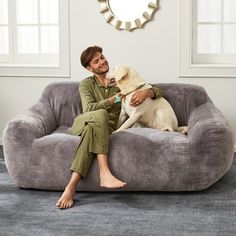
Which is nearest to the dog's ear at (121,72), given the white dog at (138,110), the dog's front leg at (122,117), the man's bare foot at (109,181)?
the white dog at (138,110)

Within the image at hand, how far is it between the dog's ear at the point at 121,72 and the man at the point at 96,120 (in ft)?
0.36

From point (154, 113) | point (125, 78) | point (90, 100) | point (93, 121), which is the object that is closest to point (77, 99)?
point (90, 100)

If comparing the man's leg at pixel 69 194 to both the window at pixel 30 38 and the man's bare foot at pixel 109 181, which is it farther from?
the window at pixel 30 38

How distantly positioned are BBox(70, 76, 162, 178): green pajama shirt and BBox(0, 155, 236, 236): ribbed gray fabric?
0.28m

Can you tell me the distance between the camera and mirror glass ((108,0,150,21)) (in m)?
5.37

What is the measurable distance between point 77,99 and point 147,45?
954 millimetres

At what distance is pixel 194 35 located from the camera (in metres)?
5.38

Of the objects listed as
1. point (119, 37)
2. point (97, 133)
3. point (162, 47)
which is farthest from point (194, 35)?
point (97, 133)

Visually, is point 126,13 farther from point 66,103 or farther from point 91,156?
point 91,156

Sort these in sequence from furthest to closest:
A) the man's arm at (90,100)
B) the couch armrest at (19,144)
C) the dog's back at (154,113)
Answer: the dog's back at (154,113)
the man's arm at (90,100)
the couch armrest at (19,144)

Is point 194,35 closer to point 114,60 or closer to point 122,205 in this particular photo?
point 114,60

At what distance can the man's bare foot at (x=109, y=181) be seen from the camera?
12.5 feet

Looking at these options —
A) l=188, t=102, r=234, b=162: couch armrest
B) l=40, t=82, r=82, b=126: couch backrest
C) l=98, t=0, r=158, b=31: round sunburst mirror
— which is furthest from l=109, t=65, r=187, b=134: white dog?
l=98, t=0, r=158, b=31: round sunburst mirror

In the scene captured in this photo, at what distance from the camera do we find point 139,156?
3961mm
